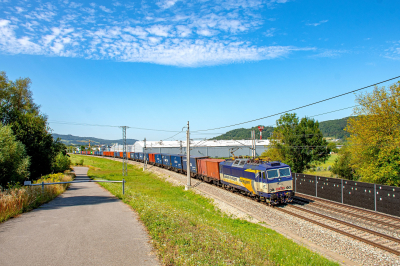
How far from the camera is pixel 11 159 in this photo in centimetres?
1864

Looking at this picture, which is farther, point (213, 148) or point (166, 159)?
point (213, 148)

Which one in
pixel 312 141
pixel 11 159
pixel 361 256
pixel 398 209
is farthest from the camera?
pixel 312 141

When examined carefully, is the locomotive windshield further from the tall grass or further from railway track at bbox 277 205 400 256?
the tall grass

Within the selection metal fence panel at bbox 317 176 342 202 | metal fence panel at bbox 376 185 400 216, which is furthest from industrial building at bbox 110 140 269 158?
metal fence panel at bbox 376 185 400 216

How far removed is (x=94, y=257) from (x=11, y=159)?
1650cm

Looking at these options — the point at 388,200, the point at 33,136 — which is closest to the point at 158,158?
the point at 33,136

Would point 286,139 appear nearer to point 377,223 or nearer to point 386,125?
point 386,125

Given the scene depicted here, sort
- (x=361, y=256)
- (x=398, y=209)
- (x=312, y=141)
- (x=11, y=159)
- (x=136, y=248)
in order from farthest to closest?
Result: (x=312, y=141)
(x=11, y=159)
(x=398, y=209)
(x=361, y=256)
(x=136, y=248)

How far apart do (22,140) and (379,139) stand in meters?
38.6

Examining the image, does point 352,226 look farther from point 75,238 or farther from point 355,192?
point 75,238

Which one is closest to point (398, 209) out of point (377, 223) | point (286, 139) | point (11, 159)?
point (377, 223)

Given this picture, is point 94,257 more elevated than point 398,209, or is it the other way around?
point 94,257

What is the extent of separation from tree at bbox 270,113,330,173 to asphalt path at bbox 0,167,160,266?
128 ft

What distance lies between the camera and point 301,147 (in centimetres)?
4594
